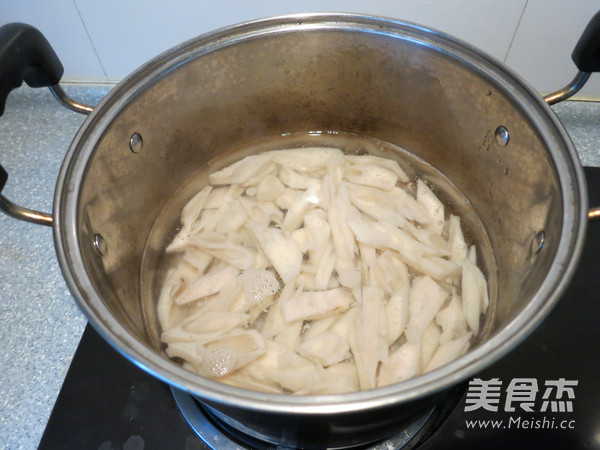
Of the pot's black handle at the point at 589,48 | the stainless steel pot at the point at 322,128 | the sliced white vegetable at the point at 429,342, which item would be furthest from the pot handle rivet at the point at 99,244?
the pot's black handle at the point at 589,48

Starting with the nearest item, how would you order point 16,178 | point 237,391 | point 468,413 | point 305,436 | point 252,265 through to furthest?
point 237,391 < point 305,436 < point 468,413 < point 252,265 < point 16,178

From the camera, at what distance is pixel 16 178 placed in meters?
1.04

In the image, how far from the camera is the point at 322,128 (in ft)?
3.18

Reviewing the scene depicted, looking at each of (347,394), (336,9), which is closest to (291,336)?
(347,394)

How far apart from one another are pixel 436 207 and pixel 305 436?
490 mm

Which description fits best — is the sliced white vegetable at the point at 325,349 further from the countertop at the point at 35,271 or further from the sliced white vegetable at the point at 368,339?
the countertop at the point at 35,271

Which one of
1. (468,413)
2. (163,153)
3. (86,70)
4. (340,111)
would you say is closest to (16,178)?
(86,70)

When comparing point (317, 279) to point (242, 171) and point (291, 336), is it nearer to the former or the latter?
point (291, 336)

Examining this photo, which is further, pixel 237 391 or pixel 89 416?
pixel 89 416

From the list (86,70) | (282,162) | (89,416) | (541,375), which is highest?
(86,70)

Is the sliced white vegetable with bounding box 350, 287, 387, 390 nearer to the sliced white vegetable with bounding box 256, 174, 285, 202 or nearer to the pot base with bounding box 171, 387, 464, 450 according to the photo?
the pot base with bounding box 171, 387, 464, 450

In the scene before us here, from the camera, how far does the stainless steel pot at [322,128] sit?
1.55 feet

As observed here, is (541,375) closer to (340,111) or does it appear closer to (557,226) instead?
(557,226)

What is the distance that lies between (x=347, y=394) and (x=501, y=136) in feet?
1.66
